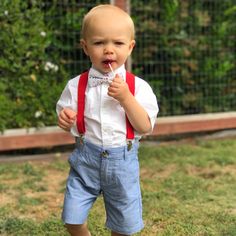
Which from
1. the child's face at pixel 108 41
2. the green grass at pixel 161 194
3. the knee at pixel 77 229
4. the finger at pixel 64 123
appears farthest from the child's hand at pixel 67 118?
the green grass at pixel 161 194

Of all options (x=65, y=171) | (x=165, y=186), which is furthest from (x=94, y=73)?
(x=65, y=171)

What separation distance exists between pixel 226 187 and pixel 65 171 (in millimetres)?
1381

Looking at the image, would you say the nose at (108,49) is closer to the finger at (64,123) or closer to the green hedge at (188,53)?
the finger at (64,123)

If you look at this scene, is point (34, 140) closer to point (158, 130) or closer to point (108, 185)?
point (158, 130)

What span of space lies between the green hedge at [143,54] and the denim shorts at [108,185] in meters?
2.48

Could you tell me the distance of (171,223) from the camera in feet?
10.1

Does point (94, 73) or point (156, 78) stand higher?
point (94, 73)

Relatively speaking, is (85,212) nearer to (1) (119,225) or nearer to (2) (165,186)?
(1) (119,225)

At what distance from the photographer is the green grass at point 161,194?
9.96ft

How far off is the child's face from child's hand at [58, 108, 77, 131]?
235 millimetres

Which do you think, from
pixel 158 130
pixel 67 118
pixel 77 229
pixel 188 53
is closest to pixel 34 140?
pixel 158 130

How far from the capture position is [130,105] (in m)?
2.09

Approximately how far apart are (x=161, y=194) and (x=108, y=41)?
1.79 m

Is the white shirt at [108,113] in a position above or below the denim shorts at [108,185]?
above
